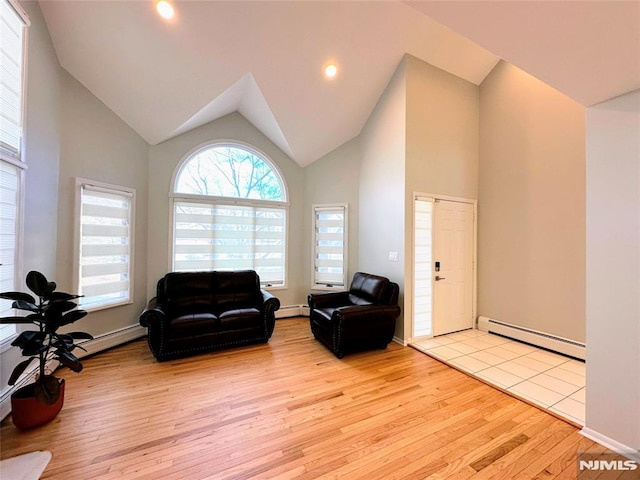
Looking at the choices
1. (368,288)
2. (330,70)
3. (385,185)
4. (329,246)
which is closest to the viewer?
(330,70)

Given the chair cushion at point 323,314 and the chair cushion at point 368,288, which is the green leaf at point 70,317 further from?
the chair cushion at point 368,288

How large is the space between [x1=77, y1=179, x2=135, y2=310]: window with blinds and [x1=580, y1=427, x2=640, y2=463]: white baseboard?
4.98 m

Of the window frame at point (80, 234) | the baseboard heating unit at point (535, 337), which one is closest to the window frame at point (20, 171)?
the window frame at point (80, 234)

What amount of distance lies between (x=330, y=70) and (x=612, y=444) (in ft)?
14.8

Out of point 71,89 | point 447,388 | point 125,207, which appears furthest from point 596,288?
point 71,89

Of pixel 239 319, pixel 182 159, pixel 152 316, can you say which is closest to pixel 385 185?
pixel 239 319

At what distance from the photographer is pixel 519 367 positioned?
292 centimetres

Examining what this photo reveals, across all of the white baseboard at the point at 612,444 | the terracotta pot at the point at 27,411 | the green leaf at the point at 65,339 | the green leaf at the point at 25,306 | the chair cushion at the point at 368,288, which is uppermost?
the green leaf at the point at 25,306

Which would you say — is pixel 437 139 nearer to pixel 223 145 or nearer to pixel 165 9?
pixel 223 145

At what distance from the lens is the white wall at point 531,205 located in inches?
126

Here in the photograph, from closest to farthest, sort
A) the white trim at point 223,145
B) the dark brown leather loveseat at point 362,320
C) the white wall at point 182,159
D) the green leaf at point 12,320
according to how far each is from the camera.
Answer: the green leaf at point 12,320
the dark brown leather loveseat at point 362,320
the white wall at point 182,159
the white trim at point 223,145

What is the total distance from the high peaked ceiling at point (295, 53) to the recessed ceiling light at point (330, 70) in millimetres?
71

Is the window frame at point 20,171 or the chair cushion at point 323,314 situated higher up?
the window frame at point 20,171

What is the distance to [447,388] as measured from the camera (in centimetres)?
253
